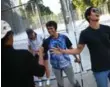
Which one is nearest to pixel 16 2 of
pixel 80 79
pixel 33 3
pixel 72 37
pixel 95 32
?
pixel 33 3

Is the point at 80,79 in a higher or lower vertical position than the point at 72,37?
lower

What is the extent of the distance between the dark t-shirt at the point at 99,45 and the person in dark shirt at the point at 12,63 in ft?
4.06

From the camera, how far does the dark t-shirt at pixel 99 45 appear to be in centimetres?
375

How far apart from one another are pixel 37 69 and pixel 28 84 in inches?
5.6

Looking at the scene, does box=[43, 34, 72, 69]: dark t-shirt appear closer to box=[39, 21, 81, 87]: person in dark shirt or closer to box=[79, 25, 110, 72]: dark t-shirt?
box=[39, 21, 81, 87]: person in dark shirt

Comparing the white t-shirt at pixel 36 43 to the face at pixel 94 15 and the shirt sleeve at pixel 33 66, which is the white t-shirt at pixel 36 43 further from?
the shirt sleeve at pixel 33 66

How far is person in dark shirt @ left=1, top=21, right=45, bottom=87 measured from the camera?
8.65 ft

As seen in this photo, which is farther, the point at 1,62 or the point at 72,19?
the point at 72,19

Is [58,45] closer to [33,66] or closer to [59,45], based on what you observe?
[59,45]

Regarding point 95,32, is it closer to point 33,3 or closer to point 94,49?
point 94,49

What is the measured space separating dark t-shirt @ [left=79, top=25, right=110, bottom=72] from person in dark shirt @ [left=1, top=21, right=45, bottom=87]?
1.24 m

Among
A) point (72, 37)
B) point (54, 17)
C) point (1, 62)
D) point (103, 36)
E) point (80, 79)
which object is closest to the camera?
point (1, 62)

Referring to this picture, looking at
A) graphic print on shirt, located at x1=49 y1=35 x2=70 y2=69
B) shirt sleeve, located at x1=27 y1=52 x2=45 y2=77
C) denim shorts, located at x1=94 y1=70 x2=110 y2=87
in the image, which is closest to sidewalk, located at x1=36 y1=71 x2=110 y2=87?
graphic print on shirt, located at x1=49 y1=35 x2=70 y2=69

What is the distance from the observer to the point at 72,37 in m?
7.71
